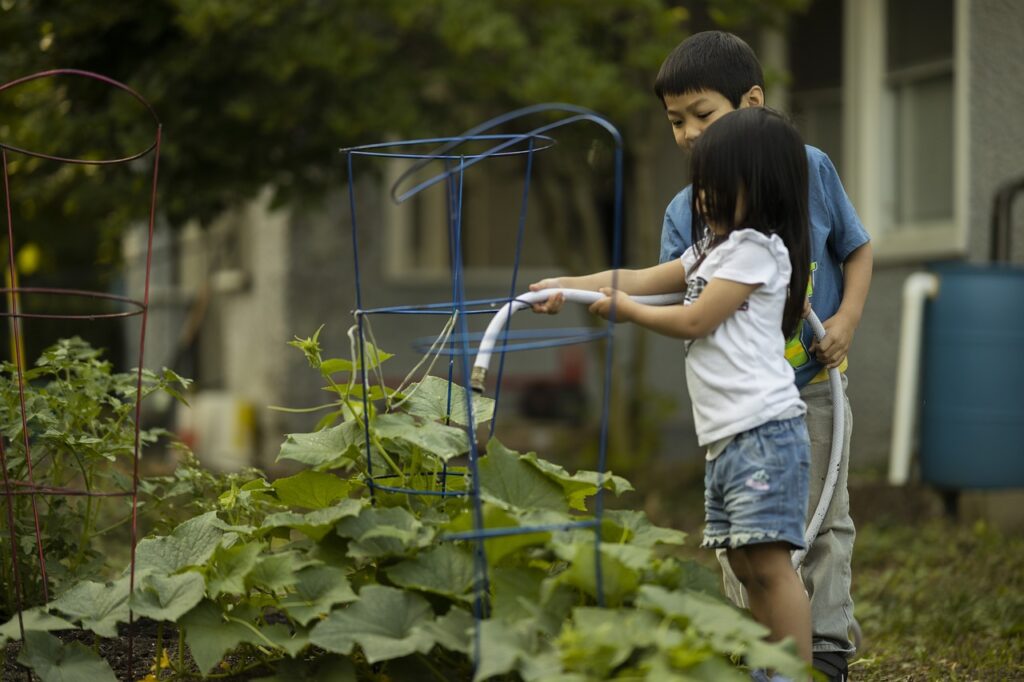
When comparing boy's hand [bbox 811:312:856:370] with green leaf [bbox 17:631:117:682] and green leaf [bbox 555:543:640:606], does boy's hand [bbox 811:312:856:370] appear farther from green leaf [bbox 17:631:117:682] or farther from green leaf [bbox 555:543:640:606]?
green leaf [bbox 17:631:117:682]

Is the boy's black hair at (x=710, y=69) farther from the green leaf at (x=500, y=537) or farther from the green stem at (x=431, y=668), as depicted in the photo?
the green stem at (x=431, y=668)

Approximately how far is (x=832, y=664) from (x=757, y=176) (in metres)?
1.05

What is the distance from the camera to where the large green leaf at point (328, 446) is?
2469 millimetres

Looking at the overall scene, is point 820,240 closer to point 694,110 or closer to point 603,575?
point 694,110

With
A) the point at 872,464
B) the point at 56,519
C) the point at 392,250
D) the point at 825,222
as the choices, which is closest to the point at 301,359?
the point at 392,250

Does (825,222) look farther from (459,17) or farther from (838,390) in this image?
(459,17)

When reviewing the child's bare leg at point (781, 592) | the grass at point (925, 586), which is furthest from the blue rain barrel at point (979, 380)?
the child's bare leg at point (781, 592)

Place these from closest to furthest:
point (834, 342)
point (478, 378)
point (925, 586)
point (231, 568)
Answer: point (478, 378)
point (231, 568)
point (834, 342)
point (925, 586)

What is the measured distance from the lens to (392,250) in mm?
9266

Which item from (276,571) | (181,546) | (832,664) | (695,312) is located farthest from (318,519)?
(832,664)

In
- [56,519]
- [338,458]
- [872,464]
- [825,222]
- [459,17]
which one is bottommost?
[872,464]

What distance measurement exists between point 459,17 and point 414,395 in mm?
3274

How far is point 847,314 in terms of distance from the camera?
8.84 ft

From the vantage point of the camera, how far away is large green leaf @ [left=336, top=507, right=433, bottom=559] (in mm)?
2348
